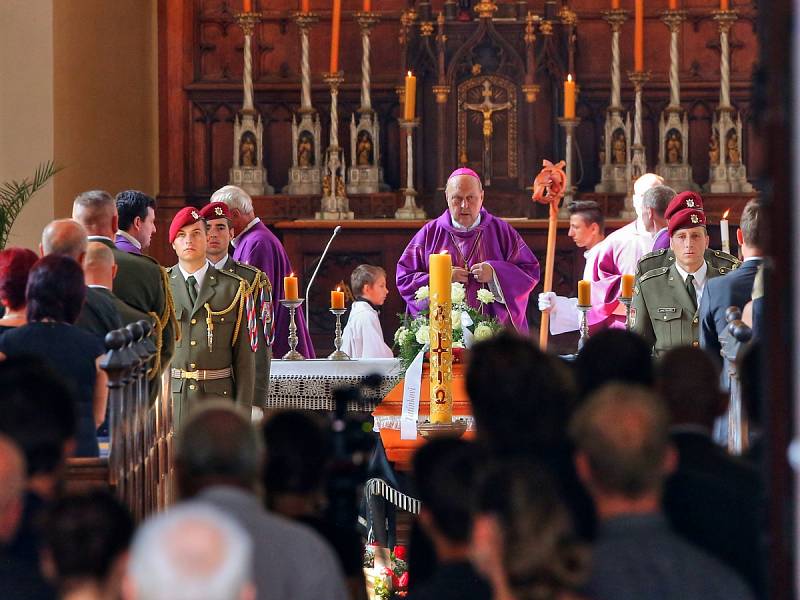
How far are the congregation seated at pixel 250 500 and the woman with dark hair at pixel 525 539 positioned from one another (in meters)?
0.35

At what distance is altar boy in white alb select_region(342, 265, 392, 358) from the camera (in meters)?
8.84

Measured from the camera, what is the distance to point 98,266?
551 cm

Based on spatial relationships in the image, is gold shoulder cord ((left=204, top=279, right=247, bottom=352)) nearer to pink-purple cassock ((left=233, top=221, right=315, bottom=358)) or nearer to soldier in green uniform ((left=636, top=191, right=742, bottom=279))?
pink-purple cassock ((left=233, top=221, right=315, bottom=358))

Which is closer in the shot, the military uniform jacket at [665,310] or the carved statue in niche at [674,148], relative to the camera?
the military uniform jacket at [665,310]

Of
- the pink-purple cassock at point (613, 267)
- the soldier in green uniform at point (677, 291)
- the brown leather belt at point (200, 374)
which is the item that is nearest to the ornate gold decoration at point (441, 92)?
the pink-purple cassock at point (613, 267)

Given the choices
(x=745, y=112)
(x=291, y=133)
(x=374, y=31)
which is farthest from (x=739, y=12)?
(x=291, y=133)

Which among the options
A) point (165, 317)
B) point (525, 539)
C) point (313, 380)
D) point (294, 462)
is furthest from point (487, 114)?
point (525, 539)

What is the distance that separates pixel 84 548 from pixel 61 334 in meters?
2.18

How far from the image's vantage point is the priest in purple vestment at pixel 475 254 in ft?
27.9

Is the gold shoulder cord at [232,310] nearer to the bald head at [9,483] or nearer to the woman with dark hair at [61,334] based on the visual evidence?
the woman with dark hair at [61,334]

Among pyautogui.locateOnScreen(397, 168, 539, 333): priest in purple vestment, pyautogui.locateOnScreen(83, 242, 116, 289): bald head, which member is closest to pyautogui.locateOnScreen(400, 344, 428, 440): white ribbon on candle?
pyautogui.locateOnScreen(83, 242, 116, 289): bald head

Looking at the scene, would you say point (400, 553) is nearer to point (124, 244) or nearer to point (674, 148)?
point (124, 244)

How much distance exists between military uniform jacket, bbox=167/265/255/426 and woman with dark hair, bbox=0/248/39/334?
215 centimetres

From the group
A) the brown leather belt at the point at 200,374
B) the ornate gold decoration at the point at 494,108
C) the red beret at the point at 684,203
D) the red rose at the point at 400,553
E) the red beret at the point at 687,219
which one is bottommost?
the red rose at the point at 400,553
